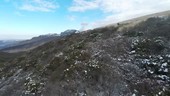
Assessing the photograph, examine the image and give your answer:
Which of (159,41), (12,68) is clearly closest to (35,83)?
(12,68)

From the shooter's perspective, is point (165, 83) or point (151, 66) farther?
point (151, 66)

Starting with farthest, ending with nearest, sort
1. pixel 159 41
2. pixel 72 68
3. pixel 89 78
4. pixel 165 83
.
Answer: pixel 159 41, pixel 72 68, pixel 89 78, pixel 165 83

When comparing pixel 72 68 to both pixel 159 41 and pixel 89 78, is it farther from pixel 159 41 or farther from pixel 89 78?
pixel 159 41

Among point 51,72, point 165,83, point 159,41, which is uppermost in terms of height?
point 159,41

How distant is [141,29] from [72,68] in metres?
13.1

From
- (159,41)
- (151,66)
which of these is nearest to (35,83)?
(151,66)

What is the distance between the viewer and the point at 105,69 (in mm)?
23203

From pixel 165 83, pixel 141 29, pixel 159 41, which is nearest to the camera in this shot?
pixel 165 83

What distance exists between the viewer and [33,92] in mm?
21938

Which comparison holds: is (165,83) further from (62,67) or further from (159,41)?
(62,67)

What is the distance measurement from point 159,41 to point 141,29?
4.92 meters

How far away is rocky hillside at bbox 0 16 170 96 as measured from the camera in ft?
68.7

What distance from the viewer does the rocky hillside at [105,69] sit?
2095 centimetres

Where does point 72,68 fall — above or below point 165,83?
above
